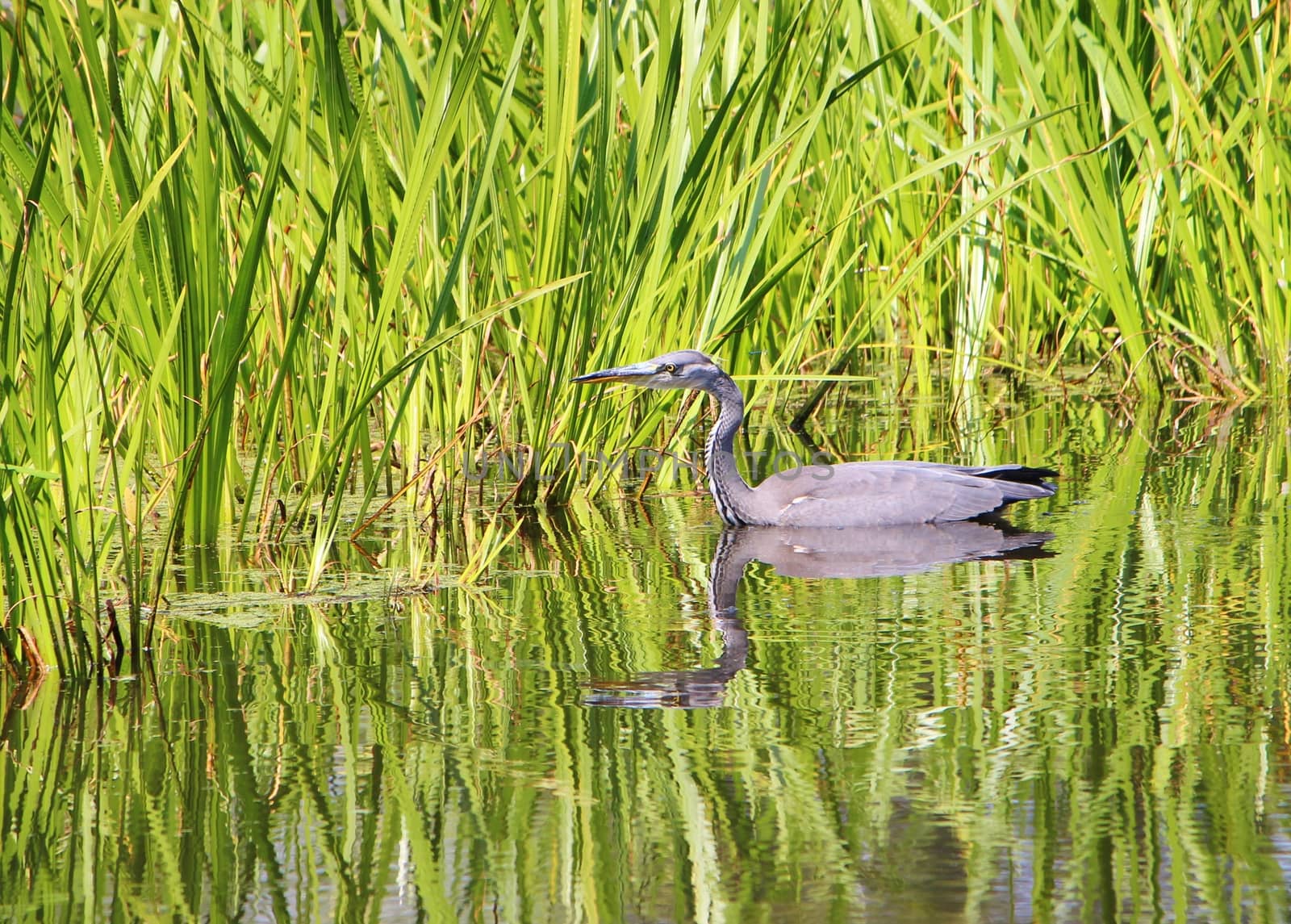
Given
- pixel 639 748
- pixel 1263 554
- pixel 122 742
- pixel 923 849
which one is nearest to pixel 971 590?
pixel 1263 554

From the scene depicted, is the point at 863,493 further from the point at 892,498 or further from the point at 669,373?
the point at 669,373

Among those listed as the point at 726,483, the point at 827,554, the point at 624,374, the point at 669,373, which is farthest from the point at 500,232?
the point at 827,554

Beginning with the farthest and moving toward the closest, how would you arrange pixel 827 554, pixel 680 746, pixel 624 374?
pixel 624 374 → pixel 827 554 → pixel 680 746

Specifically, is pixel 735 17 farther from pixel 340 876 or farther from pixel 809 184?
pixel 340 876

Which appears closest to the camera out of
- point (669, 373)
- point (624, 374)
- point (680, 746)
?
point (680, 746)

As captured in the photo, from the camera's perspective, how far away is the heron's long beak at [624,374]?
14.7 ft

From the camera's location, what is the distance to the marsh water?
214 centimetres

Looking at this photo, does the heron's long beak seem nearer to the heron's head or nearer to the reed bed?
the heron's head

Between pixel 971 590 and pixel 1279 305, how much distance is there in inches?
117

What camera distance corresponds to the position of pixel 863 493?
15.9 feet

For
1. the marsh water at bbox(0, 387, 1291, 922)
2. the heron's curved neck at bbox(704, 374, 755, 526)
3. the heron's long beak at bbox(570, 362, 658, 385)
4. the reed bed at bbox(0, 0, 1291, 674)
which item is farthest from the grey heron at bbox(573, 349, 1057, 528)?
the marsh water at bbox(0, 387, 1291, 922)

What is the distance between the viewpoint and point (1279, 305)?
6.17 meters

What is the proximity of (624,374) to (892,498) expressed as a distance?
0.88m

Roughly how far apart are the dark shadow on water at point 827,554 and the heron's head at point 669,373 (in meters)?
0.44
